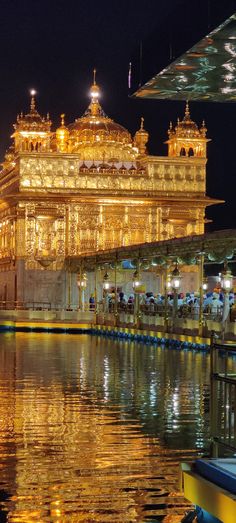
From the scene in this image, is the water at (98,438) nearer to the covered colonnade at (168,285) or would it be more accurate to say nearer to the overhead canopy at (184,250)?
the overhead canopy at (184,250)

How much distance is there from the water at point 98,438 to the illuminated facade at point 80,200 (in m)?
30.7

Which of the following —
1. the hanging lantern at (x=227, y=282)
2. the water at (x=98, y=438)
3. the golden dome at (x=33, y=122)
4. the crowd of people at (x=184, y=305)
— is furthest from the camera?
the golden dome at (x=33, y=122)

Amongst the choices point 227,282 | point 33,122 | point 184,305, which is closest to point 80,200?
point 33,122

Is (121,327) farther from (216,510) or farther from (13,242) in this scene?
(216,510)

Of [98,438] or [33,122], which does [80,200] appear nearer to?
[33,122]

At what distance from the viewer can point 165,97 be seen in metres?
8.14

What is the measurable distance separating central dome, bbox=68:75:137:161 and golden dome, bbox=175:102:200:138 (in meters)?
2.49

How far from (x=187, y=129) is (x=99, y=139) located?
4436mm

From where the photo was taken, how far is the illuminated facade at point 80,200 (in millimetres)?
54719

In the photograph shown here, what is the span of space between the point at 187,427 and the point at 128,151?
46.7 metres

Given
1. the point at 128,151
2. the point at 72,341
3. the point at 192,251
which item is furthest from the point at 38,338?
the point at 128,151

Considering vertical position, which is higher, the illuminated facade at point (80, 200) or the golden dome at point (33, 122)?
the golden dome at point (33, 122)

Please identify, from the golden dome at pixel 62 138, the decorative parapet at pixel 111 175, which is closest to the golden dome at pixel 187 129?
the decorative parapet at pixel 111 175

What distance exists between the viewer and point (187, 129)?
5925cm
